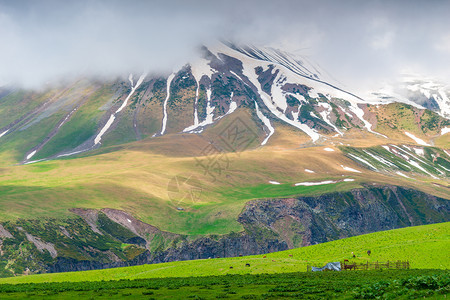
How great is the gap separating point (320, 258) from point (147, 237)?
89.4 metres

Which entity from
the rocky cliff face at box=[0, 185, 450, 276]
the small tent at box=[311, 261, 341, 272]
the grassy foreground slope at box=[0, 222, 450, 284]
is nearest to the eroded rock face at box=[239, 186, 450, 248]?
the rocky cliff face at box=[0, 185, 450, 276]

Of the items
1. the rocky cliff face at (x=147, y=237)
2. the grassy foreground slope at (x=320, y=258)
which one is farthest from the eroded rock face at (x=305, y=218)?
the grassy foreground slope at (x=320, y=258)

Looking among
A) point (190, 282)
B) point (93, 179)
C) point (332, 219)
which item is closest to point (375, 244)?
point (190, 282)

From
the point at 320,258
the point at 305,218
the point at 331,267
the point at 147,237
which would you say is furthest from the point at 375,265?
the point at 305,218

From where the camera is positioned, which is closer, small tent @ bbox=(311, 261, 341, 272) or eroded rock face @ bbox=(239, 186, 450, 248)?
small tent @ bbox=(311, 261, 341, 272)

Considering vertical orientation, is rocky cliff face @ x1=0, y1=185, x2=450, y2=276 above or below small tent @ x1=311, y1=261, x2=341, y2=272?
below

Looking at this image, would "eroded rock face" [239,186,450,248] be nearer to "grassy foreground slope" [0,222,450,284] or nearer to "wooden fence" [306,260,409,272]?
"grassy foreground slope" [0,222,450,284]

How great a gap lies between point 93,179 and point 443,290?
171 meters

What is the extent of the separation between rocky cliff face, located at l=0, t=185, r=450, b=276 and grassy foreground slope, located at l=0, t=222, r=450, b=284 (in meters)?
46.7

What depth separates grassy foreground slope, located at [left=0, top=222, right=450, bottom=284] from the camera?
6494 cm

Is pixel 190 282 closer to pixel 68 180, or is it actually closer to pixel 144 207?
pixel 144 207

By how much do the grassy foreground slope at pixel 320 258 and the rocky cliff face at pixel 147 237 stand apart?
46.7m

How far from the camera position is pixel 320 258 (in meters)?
70.8

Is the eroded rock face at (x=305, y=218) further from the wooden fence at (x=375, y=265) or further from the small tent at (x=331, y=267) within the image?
the wooden fence at (x=375, y=265)
